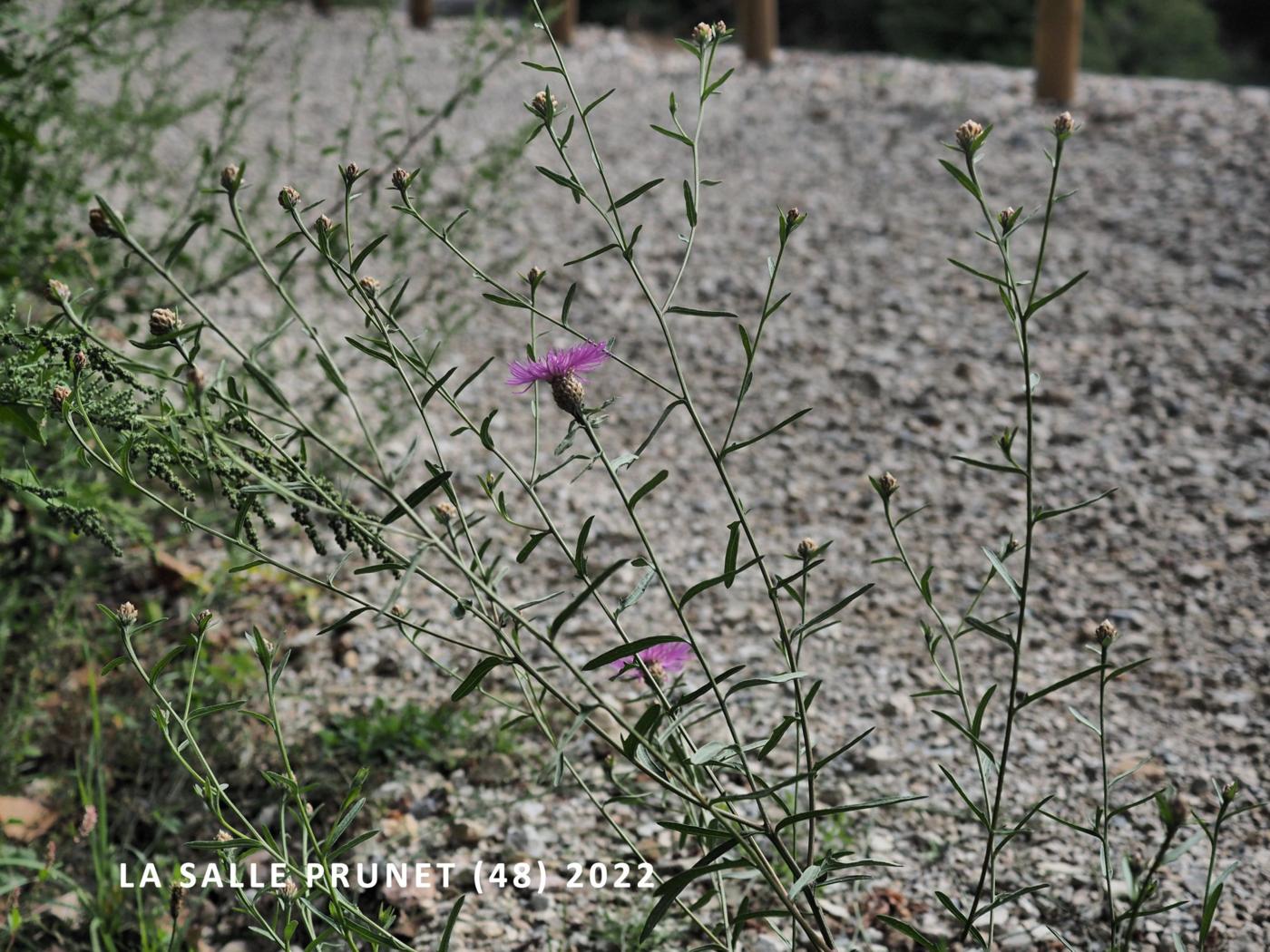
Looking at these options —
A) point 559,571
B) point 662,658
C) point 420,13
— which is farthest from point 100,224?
point 420,13

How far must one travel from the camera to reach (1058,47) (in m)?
4.15

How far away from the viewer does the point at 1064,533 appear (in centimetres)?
244

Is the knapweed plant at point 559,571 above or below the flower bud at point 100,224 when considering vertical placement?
below

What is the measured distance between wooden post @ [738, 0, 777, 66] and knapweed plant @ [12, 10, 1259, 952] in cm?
147

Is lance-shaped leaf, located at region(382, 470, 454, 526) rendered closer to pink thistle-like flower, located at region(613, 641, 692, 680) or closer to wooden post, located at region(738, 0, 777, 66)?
pink thistle-like flower, located at region(613, 641, 692, 680)

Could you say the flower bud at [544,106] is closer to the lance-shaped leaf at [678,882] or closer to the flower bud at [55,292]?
the flower bud at [55,292]

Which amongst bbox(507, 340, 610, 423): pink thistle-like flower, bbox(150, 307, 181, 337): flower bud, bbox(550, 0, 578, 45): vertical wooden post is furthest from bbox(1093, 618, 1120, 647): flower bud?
bbox(550, 0, 578, 45): vertical wooden post

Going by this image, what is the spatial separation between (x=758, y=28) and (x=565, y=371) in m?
4.41

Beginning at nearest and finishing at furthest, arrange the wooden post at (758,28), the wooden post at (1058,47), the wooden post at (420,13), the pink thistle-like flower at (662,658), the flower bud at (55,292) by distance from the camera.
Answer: the flower bud at (55,292)
the pink thistle-like flower at (662,658)
the wooden post at (1058,47)
the wooden post at (758,28)
the wooden post at (420,13)

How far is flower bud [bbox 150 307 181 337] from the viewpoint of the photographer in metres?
0.83

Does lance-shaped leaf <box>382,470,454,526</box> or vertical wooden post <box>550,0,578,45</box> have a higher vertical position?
vertical wooden post <box>550,0,578,45</box>

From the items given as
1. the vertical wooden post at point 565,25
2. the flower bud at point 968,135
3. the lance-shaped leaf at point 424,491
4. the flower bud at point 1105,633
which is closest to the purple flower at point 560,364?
the lance-shaped leaf at point 424,491

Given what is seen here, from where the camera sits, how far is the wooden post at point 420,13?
566cm

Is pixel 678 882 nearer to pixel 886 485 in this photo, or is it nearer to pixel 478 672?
pixel 478 672
